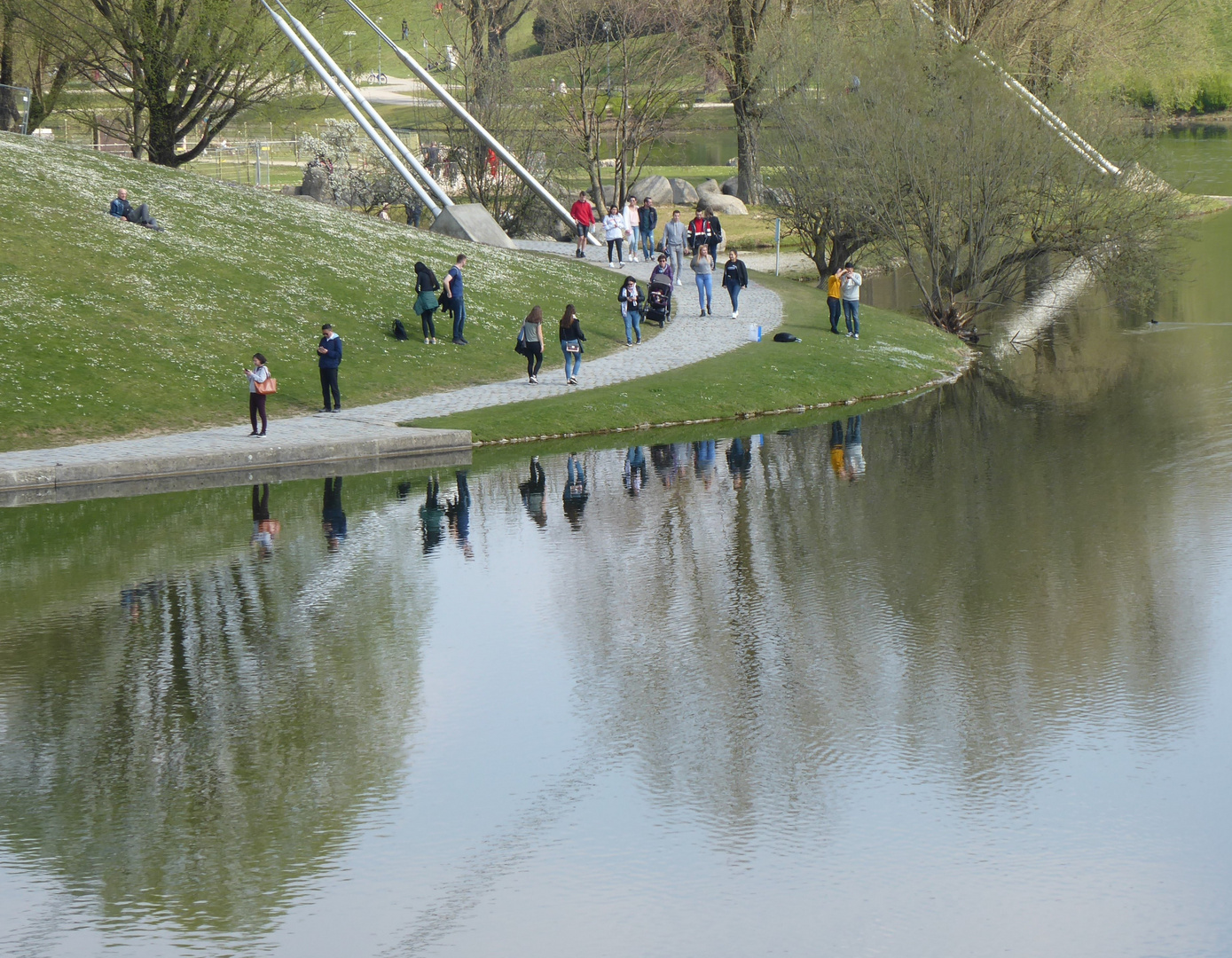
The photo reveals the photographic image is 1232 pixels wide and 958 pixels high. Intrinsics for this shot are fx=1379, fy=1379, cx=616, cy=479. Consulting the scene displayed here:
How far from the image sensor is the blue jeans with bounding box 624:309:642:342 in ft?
100

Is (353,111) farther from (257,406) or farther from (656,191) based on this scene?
(656,191)

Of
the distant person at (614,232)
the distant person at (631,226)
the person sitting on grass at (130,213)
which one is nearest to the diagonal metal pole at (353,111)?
the distant person at (614,232)

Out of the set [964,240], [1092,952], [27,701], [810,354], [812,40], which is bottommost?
[1092,952]

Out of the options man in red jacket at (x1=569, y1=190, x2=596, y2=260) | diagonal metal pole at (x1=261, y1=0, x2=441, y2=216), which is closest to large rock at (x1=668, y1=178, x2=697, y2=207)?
man in red jacket at (x1=569, y1=190, x2=596, y2=260)

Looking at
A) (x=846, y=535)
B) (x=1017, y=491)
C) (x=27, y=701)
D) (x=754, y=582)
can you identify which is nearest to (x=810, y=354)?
(x=1017, y=491)

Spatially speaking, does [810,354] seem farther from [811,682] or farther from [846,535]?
[811,682]

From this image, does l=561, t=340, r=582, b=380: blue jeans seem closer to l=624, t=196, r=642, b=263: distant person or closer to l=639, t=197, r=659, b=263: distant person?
l=624, t=196, r=642, b=263: distant person

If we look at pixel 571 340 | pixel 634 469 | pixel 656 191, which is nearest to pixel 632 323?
pixel 571 340

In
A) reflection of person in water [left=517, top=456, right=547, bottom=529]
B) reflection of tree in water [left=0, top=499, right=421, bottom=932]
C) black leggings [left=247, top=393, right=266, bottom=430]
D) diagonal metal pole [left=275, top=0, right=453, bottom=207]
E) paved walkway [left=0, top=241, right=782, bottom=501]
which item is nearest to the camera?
reflection of tree in water [left=0, top=499, right=421, bottom=932]

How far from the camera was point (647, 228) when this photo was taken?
40906 mm

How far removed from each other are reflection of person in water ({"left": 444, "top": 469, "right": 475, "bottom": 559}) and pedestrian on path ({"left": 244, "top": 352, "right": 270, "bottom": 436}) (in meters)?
3.94

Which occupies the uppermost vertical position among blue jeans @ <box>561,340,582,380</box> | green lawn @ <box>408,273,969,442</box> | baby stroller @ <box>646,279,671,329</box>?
baby stroller @ <box>646,279,671,329</box>

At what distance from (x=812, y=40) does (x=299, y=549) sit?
100 ft

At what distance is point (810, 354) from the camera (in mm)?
28969
